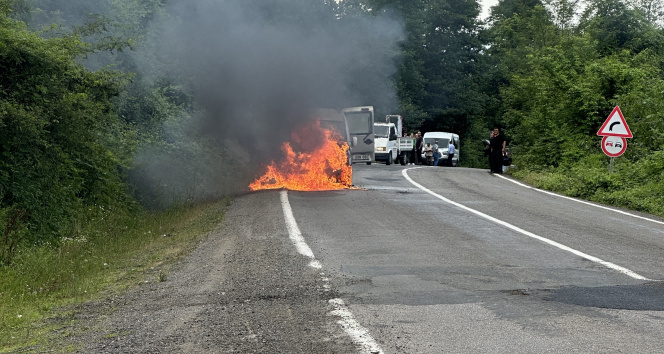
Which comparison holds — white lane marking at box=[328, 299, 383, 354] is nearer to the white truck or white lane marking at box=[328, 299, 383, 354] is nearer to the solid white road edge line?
the solid white road edge line

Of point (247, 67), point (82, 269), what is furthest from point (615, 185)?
point (82, 269)

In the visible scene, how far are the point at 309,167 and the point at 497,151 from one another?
1107 centimetres

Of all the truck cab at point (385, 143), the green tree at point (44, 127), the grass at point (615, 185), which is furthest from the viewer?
the truck cab at point (385, 143)

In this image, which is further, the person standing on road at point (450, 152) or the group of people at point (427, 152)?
the person standing on road at point (450, 152)

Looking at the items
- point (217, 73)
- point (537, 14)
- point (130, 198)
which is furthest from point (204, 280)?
point (537, 14)

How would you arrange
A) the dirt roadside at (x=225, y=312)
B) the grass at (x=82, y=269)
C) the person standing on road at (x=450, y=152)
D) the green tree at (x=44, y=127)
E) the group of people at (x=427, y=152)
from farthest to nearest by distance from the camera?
1. the person standing on road at (x=450, y=152)
2. the group of people at (x=427, y=152)
3. the green tree at (x=44, y=127)
4. the grass at (x=82, y=269)
5. the dirt roadside at (x=225, y=312)

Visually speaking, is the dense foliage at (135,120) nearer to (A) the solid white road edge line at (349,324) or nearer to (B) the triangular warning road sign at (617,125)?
(B) the triangular warning road sign at (617,125)

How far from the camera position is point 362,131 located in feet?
110

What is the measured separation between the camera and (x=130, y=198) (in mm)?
17844

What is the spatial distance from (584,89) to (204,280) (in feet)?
73.3

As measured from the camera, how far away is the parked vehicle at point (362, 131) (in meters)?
33.1

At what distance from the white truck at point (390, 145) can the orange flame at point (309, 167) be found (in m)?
18.1

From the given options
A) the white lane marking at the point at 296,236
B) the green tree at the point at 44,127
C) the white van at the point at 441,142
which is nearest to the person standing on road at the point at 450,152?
the white van at the point at 441,142

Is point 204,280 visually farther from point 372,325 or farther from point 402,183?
point 402,183
